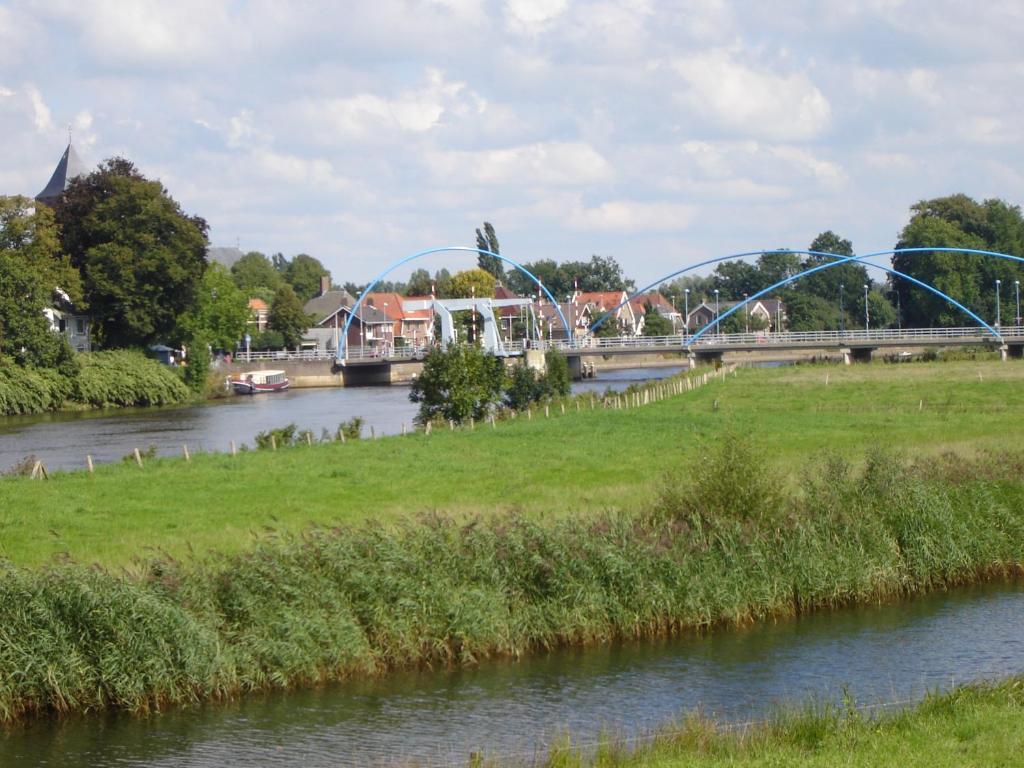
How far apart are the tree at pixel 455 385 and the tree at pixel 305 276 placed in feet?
391

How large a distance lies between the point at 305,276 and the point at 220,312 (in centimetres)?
7335

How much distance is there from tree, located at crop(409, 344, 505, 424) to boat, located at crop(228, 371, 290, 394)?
4446 cm

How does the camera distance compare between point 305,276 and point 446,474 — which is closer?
point 446,474

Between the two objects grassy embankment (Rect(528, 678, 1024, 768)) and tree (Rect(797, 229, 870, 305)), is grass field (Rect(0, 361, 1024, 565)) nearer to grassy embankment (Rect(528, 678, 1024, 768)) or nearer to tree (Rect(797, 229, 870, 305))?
grassy embankment (Rect(528, 678, 1024, 768))

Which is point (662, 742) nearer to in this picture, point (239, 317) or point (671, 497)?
point (671, 497)

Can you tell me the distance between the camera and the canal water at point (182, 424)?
1932 inches

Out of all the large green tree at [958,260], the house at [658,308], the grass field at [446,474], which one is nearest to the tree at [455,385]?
the grass field at [446,474]

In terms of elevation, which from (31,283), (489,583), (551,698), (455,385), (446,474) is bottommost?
(551,698)

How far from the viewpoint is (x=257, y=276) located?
166 meters

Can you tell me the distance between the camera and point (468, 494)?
2841 cm

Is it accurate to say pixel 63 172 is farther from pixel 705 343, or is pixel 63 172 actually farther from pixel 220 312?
pixel 705 343

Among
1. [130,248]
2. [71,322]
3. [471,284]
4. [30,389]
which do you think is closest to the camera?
[30,389]

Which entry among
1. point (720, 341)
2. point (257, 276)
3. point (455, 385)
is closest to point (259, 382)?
point (720, 341)

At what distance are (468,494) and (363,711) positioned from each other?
11473mm
